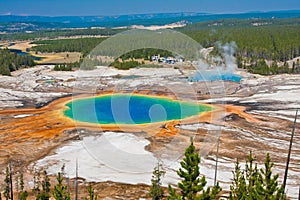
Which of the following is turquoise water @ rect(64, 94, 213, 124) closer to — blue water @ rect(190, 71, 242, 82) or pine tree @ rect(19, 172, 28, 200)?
blue water @ rect(190, 71, 242, 82)

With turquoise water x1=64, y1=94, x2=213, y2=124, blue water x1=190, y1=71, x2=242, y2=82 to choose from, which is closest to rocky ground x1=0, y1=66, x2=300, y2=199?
turquoise water x1=64, y1=94, x2=213, y2=124

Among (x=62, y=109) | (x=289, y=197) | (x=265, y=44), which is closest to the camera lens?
(x=289, y=197)

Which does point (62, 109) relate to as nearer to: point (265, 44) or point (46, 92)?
point (46, 92)

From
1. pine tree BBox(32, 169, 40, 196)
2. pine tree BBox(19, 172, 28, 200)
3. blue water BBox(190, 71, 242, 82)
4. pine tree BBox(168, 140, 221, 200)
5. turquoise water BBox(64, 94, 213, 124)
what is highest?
blue water BBox(190, 71, 242, 82)

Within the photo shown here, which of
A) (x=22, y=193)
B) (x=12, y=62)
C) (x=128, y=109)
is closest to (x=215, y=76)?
(x=128, y=109)

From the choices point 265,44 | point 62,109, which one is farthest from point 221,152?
point 265,44

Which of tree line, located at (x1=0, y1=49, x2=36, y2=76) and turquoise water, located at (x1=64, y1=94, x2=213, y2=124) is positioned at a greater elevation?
tree line, located at (x1=0, y1=49, x2=36, y2=76)
